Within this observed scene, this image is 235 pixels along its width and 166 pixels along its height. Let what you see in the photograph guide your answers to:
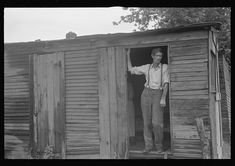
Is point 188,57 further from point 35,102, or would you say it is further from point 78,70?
point 35,102

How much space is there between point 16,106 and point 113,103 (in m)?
3.02

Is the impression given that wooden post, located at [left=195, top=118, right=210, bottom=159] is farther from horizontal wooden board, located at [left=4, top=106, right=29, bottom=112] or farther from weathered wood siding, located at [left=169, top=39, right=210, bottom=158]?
horizontal wooden board, located at [left=4, top=106, right=29, bottom=112]

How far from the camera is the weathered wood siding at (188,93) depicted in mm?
7363

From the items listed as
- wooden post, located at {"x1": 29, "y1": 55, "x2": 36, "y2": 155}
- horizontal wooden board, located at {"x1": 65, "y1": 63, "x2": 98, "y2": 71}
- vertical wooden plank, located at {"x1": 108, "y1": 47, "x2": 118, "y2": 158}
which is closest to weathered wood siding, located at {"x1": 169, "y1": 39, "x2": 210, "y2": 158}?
vertical wooden plank, located at {"x1": 108, "y1": 47, "x2": 118, "y2": 158}

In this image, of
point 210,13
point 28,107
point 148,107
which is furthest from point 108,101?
point 210,13

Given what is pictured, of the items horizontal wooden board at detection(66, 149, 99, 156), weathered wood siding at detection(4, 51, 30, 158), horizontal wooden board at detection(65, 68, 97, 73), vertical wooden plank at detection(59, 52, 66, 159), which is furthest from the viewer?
weathered wood siding at detection(4, 51, 30, 158)

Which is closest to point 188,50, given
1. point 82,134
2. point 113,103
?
point 113,103

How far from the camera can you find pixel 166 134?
10156mm

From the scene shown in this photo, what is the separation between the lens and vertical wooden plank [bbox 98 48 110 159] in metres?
8.30

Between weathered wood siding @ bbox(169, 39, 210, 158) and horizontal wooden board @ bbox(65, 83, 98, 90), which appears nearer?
weathered wood siding @ bbox(169, 39, 210, 158)

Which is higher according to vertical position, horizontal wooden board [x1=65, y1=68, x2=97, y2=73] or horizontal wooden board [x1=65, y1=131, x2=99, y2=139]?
horizontal wooden board [x1=65, y1=68, x2=97, y2=73]

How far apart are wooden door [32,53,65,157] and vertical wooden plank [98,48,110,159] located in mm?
1111

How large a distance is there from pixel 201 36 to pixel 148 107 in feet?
6.96

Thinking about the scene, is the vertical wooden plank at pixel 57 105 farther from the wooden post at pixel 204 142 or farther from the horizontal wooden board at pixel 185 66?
the wooden post at pixel 204 142
